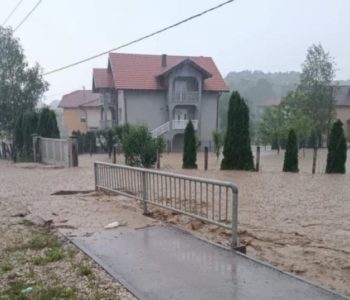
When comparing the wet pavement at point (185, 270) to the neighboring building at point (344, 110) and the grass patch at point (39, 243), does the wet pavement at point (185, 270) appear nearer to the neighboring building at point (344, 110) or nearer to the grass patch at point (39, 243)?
the grass patch at point (39, 243)

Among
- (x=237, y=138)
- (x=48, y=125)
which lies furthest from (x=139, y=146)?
(x=48, y=125)

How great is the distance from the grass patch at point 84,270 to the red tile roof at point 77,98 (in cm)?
4795

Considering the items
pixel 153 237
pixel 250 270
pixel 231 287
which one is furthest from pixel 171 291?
pixel 153 237

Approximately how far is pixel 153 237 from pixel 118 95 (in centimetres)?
3431

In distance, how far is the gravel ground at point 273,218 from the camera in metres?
4.82

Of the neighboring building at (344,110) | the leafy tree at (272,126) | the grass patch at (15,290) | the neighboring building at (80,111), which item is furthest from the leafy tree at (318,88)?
the grass patch at (15,290)

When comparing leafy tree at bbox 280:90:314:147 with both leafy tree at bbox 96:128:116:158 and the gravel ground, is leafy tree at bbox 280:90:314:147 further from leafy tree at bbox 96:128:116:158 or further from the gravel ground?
the gravel ground

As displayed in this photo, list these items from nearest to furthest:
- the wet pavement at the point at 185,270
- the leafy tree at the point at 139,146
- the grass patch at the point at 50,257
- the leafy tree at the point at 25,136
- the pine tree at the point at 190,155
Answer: the wet pavement at the point at 185,270
the grass patch at the point at 50,257
the leafy tree at the point at 139,146
the pine tree at the point at 190,155
the leafy tree at the point at 25,136

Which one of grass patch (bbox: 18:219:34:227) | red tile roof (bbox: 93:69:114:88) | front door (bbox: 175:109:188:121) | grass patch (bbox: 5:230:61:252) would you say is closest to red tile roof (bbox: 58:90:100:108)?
red tile roof (bbox: 93:69:114:88)

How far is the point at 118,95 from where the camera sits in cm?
3872

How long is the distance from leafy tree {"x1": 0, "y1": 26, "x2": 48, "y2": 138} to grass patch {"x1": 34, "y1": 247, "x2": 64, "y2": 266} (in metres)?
26.0

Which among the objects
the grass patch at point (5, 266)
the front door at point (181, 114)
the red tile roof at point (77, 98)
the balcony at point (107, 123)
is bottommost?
the grass patch at point (5, 266)

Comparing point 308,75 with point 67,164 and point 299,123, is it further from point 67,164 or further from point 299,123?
point 67,164

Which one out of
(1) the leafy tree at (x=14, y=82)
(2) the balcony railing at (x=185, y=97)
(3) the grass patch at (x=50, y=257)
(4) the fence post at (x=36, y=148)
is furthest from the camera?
(2) the balcony railing at (x=185, y=97)
